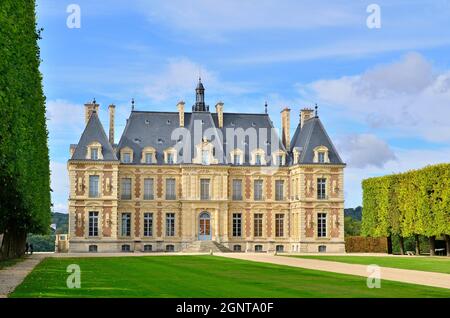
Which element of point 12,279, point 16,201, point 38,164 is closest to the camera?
point 12,279

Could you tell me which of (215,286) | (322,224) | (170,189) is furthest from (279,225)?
(215,286)

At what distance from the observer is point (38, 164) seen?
33719mm

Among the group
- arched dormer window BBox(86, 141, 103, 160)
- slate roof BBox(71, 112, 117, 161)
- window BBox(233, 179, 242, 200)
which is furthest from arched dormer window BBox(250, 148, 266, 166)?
arched dormer window BBox(86, 141, 103, 160)

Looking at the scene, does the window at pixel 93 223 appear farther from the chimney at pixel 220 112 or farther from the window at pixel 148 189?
the chimney at pixel 220 112

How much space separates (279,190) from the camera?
5919cm

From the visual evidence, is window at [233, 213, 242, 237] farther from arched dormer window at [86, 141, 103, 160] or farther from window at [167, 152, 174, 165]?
arched dormer window at [86, 141, 103, 160]

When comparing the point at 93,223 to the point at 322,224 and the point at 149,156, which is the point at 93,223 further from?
the point at 322,224

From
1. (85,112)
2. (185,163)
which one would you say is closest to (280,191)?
(185,163)

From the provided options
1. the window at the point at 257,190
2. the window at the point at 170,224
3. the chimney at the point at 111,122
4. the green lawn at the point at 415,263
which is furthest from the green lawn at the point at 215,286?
the chimney at the point at 111,122

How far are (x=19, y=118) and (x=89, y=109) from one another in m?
35.8

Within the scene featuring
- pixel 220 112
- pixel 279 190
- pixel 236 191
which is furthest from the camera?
pixel 220 112
